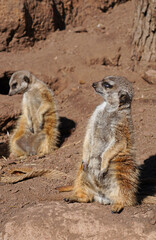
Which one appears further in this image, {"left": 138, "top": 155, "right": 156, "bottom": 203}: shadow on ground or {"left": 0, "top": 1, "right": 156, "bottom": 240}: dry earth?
{"left": 138, "top": 155, "right": 156, "bottom": 203}: shadow on ground

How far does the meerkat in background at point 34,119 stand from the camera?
4.84m

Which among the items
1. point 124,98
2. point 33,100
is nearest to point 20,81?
point 33,100

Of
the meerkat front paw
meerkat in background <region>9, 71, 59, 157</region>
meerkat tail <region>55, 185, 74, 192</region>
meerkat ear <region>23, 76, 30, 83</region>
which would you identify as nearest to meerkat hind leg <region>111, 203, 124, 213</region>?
the meerkat front paw

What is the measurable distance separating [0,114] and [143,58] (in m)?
2.58

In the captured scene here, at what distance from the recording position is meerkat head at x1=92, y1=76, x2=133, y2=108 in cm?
287

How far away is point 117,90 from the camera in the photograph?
2.94 meters

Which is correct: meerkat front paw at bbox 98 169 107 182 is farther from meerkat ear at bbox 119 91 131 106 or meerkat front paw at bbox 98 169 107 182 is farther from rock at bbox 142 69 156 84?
rock at bbox 142 69 156 84

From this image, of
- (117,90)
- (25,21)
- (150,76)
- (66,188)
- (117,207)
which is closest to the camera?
(117,207)

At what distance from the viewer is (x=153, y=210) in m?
2.71

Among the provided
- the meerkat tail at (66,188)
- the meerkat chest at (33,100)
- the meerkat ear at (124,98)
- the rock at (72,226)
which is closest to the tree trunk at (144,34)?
the meerkat chest at (33,100)

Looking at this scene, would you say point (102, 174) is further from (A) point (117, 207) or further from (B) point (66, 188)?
(B) point (66, 188)

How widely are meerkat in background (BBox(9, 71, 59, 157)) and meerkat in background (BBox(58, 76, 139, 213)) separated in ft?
5.92

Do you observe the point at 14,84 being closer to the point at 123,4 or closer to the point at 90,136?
the point at 90,136

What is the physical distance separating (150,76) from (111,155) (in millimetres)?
Answer: 2993
